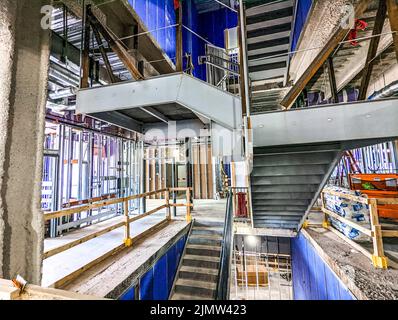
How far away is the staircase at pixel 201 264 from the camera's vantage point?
376 cm

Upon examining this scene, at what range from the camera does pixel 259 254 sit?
271 inches

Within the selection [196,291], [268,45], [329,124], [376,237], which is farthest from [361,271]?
[268,45]

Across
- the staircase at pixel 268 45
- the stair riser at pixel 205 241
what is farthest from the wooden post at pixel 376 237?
the stair riser at pixel 205 241

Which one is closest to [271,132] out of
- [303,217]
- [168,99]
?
[168,99]

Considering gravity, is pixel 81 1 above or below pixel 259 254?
above

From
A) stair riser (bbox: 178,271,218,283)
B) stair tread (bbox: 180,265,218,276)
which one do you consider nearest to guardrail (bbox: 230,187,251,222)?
stair tread (bbox: 180,265,218,276)

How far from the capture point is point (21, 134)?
3.44ft

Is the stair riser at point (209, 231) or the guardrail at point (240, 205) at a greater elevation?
the guardrail at point (240, 205)

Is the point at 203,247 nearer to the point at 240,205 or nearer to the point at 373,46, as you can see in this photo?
the point at 240,205

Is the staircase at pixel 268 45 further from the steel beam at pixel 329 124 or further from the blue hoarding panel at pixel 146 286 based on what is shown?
the blue hoarding panel at pixel 146 286

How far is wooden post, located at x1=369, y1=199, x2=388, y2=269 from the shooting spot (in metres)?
2.57

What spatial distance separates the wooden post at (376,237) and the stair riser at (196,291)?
8.59ft
